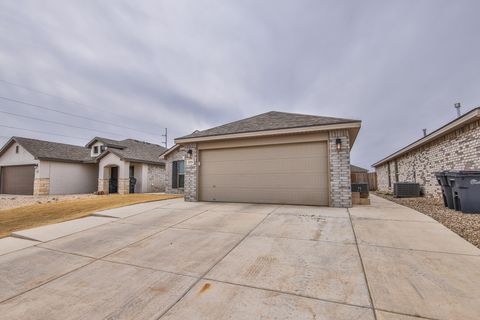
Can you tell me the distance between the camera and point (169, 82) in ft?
49.6

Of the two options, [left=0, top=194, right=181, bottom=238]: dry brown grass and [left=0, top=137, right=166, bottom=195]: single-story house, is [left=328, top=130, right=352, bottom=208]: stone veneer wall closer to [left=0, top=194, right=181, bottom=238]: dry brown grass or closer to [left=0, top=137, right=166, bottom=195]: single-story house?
[left=0, top=194, right=181, bottom=238]: dry brown grass

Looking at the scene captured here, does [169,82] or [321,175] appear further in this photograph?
[169,82]

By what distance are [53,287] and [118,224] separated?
2.87 meters

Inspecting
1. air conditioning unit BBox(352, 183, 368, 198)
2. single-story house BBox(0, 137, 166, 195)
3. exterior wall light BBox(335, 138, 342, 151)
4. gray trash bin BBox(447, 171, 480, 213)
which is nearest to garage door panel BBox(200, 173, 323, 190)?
exterior wall light BBox(335, 138, 342, 151)

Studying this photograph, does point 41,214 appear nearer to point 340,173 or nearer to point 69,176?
point 340,173

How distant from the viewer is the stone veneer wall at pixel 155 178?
17.5m

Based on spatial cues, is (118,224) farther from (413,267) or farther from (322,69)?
(322,69)

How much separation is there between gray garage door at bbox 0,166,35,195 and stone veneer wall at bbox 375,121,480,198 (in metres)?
26.1

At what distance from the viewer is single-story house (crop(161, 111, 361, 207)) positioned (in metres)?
6.88

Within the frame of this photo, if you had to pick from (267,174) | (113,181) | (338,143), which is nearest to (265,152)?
(267,174)

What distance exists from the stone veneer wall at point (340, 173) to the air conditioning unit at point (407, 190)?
269 inches

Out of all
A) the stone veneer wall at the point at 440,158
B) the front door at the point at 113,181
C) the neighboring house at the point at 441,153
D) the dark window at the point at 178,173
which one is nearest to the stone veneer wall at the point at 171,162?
the dark window at the point at 178,173

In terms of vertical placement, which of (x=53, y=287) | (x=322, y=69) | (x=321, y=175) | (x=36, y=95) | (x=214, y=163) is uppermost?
(x=36, y=95)

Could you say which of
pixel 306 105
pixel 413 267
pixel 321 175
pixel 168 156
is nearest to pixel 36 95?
pixel 168 156
